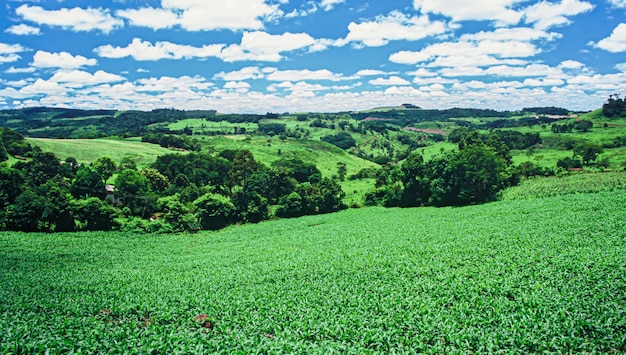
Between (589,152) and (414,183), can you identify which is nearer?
(414,183)

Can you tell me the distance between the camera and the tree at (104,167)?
88.6 metres

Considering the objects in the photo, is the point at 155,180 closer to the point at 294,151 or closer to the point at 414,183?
the point at 414,183

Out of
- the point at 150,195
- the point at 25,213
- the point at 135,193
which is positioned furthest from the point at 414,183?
the point at 25,213

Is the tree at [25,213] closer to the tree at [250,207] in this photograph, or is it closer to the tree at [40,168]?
the tree at [40,168]

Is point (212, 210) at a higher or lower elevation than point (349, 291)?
lower

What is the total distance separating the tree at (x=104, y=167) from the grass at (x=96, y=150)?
1244cm

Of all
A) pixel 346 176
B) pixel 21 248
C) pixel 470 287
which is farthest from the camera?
pixel 346 176

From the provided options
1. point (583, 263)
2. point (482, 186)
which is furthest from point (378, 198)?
point (583, 263)

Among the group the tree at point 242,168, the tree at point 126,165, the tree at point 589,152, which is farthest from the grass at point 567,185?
the tree at point 126,165

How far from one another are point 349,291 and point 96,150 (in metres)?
118

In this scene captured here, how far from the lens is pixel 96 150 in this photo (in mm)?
116438

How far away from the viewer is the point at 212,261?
4203 cm

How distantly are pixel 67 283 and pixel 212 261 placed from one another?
14.4 m

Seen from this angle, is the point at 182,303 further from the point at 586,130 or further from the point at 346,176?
the point at 586,130
